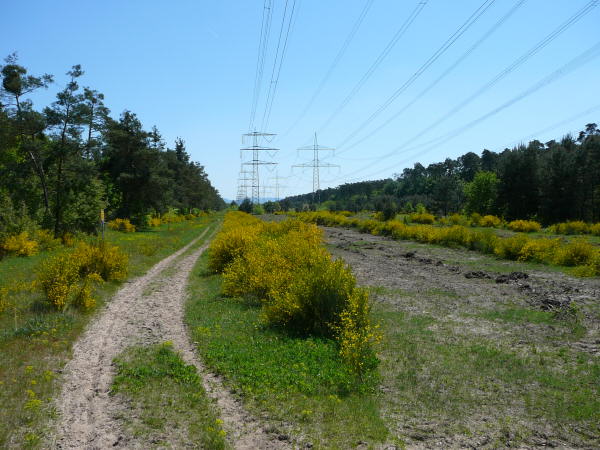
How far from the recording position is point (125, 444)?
16.2 feet

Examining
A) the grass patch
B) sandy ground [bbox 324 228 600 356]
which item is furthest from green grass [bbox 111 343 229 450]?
the grass patch

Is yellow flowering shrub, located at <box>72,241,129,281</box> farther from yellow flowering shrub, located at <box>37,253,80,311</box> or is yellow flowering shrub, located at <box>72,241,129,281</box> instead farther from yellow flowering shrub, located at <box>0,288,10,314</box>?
yellow flowering shrub, located at <box>0,288,10,314</box>

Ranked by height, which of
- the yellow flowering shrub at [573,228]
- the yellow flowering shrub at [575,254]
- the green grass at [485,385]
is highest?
the yellow flowering shrub at [573,228]

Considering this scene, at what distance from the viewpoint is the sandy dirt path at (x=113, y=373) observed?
16.7 feet

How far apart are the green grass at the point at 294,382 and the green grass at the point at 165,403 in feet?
1.93

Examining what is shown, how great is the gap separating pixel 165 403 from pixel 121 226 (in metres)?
39.2

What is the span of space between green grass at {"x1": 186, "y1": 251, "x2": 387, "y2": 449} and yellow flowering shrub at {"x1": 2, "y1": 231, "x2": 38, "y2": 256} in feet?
49.9

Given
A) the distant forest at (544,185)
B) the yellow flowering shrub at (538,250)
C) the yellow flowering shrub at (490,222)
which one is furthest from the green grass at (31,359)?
the distant forest at (544,185)

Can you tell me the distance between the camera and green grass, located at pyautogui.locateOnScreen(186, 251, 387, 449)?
5.27 metres

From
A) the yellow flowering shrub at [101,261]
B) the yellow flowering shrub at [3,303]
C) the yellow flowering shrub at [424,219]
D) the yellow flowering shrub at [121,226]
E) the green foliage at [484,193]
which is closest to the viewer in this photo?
the yellow flowering shrub at [3,303]

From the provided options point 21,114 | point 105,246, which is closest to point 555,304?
point 105,246

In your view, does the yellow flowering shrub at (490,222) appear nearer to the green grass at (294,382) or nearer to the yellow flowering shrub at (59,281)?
the green grass at (294,382)

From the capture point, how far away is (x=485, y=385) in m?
6.68

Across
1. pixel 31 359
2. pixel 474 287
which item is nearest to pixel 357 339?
pixel 31 359
